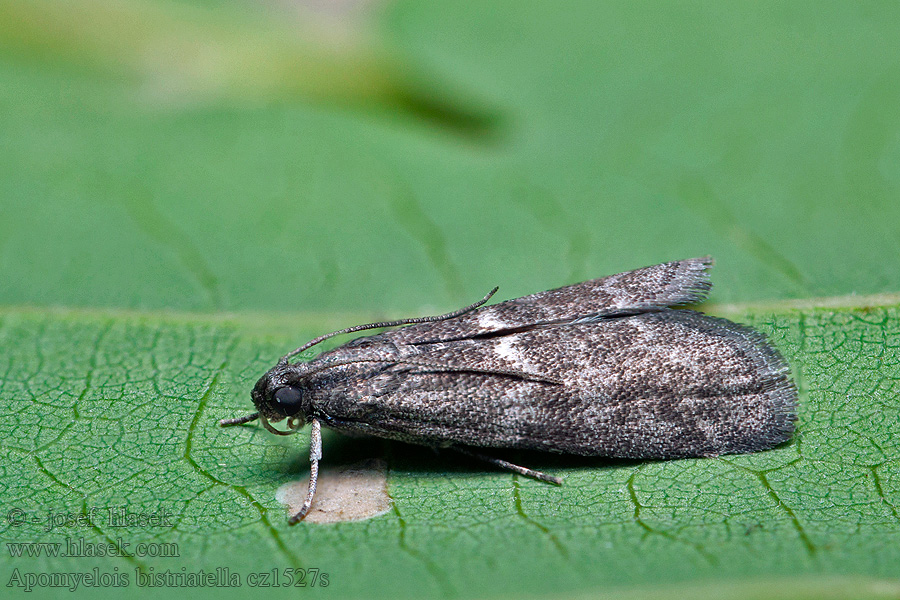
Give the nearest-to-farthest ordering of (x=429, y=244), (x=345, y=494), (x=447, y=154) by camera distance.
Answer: (x=345, y=494) < (x=429, y=244) < (x=447, y=154)

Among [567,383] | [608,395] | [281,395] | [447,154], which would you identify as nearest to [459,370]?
[567,383]

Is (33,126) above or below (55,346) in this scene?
above

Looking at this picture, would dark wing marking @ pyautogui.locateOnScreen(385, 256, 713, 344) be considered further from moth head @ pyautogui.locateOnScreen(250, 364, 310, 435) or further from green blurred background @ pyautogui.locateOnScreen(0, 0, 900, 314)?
moth head @ pyautogui.locateOnScreen(250, 364, 310, 435)

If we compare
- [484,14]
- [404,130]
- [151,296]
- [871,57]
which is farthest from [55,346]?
[871,57]

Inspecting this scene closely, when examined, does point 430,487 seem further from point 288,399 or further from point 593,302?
point 593,302

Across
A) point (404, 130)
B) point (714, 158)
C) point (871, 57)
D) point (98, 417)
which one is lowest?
point (98, 417)

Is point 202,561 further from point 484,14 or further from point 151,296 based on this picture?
point 484,14
